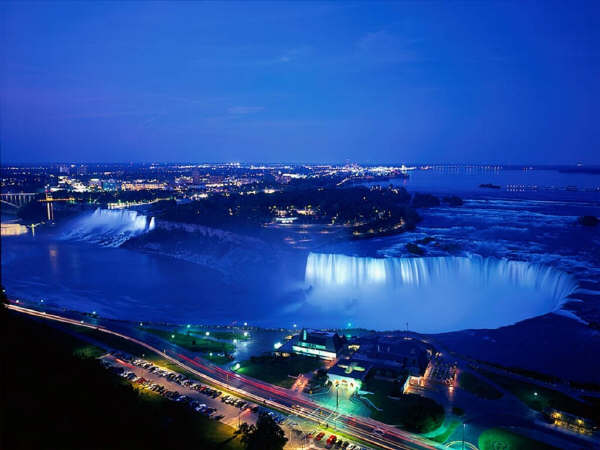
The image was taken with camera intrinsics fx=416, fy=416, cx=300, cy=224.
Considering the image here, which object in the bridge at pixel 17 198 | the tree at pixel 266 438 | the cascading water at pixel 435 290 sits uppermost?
the bridge at pixel 17 198

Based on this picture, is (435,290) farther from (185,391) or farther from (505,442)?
(185,391)

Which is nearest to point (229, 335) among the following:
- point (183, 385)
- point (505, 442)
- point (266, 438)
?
point (183, 385)

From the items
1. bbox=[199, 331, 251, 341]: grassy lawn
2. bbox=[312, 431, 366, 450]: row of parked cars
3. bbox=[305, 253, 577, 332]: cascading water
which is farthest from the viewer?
bbox=[305, 253, 577, 332]: cascading water

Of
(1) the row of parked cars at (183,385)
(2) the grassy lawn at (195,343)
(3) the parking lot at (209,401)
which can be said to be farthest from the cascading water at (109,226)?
(1) the row of parked cars at (183,385)

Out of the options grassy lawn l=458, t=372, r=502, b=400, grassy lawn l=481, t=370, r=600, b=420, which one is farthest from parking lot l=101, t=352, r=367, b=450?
grassy lawn l=481, t=370, r=600, b=420

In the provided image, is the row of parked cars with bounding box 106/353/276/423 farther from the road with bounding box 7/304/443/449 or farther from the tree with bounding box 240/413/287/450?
the tree with bounding box 240/413/287/450

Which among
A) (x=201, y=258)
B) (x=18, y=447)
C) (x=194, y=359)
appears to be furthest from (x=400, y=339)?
(x=201, y=258)

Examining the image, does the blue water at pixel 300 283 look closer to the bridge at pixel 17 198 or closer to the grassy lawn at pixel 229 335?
the grassy lawn at pixel 229 335

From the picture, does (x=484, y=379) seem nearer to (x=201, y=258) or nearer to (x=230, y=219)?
(x=201, y=258)
